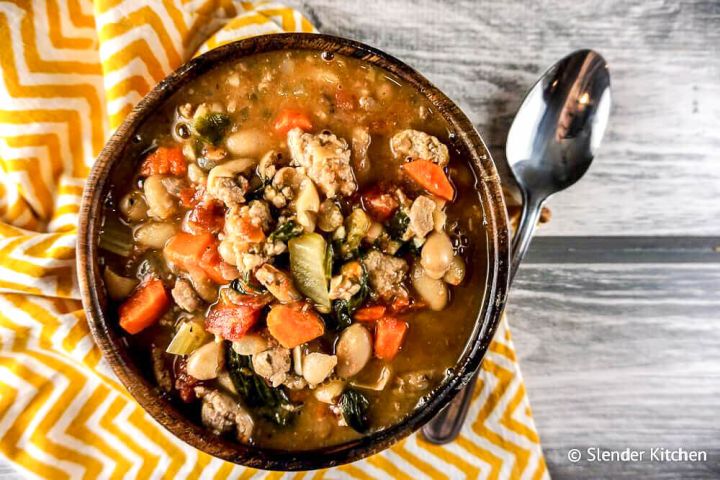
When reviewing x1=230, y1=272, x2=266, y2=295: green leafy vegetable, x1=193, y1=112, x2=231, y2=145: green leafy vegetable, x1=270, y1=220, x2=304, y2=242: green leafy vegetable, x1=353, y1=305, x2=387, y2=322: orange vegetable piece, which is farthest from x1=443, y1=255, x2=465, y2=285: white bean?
x1=193, y1=112, x2=231, y2=145: green leafy vegetable

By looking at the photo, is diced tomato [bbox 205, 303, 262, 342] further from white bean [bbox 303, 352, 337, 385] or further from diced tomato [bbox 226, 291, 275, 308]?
white bean [bbox 303, 352, 337, 385]

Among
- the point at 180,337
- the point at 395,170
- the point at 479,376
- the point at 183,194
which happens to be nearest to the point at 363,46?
the point at 395,170

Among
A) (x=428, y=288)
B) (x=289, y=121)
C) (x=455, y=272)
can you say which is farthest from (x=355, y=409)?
(x=289, y=121)

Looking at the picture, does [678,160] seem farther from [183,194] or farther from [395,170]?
[183,194]

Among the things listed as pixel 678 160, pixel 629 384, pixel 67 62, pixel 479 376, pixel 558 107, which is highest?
pixel 67 62

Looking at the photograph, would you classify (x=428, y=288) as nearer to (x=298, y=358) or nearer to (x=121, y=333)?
(x=298, y=358)

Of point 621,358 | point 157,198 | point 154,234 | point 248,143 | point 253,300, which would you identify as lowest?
point 621,358
